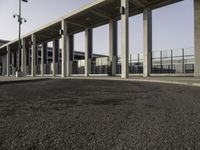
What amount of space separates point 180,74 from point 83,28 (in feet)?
58.9

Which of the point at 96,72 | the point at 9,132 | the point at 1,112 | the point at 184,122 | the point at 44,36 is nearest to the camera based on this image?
the point at 9,132

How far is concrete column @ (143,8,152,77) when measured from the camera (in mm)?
21469

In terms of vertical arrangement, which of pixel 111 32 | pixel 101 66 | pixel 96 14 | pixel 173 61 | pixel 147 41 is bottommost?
pixel 101 66

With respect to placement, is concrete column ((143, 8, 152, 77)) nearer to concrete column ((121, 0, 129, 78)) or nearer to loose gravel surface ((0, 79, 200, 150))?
concrete column ((121, 0, 129, 78))

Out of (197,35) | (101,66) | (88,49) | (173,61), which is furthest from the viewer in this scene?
(88,49)

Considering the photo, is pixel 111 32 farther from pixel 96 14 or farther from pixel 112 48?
pixel 96 14

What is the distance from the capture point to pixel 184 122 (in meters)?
3.42

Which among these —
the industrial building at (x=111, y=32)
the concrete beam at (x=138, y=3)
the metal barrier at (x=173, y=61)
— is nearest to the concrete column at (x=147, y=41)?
the industrial building at (x=111, y=32)

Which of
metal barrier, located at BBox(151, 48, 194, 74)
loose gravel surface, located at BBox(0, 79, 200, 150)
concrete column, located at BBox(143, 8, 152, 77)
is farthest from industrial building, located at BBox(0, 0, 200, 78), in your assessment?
loose gravel surface, located at BBox(0, 79, 200, 150)

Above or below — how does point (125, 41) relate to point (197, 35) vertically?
below

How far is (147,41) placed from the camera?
2166 centimetres

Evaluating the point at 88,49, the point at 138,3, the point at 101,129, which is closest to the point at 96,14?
the point at 138,3

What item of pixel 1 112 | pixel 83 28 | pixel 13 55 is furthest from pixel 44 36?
pixel 1 112

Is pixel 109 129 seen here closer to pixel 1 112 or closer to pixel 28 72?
pixel 1 112
